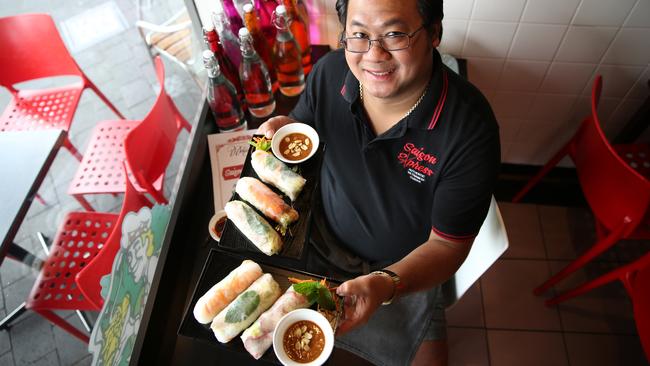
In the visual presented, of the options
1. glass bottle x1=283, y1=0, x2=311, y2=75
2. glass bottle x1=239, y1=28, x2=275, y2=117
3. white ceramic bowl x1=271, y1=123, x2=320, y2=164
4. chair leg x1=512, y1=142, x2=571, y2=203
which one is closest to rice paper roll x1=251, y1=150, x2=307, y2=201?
white ceramic bowl x1=271, y1=123, x2=320, y2=164

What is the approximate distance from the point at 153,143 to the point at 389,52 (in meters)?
1.09

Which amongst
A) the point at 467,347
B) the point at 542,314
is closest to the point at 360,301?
the point at 467,347

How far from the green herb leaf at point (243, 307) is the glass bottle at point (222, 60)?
81 centimetres

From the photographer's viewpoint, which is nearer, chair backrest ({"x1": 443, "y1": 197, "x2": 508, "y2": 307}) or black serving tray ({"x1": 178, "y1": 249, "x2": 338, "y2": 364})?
black serving tray ({"x1": 178, "y1": 249, "x2": 338, "y2": 364})

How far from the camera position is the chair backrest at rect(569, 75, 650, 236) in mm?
1246

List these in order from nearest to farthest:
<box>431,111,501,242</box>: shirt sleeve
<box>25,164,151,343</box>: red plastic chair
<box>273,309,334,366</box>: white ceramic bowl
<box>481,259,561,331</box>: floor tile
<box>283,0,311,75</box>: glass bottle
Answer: <box>273,309,334,366</box>: white ceramic bowl < <box>431,111,501,242</box>: shirt sleeve < <box>283,0,311,75</box>: glass bottle < <box>25,164,151,343</box>: red plastic chair < <box>481,259,561,331</box>: floor tile

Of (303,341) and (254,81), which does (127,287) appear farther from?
(254,81)

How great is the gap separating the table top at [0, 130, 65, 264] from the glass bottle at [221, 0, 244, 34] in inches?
40.6

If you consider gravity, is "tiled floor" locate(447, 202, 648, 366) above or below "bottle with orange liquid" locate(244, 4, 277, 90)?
below

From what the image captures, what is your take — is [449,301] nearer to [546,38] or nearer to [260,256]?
[260,256]

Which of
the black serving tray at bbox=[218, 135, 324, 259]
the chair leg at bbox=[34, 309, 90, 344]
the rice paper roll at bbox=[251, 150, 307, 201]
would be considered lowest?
the chair leg at bbox=[34, 309, 90, 344]

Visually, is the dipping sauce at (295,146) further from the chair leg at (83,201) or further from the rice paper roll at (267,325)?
the chair leg at (83,201)

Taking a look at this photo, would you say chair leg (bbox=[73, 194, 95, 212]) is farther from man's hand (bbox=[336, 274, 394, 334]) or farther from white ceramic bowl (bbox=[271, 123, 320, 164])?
man's hand (bbox=[336, 274, 394, 334])

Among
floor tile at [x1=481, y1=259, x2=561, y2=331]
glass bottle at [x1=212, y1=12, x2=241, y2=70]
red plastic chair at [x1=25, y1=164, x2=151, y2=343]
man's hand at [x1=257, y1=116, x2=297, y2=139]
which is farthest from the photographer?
floor tile at [x1=481, y1=259, x2=561, y2=331]
